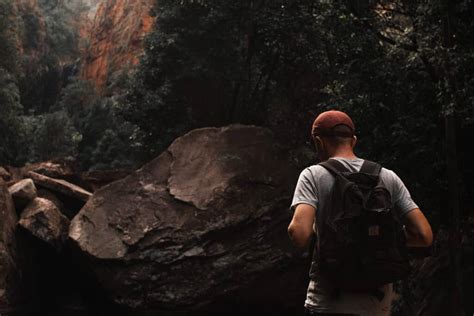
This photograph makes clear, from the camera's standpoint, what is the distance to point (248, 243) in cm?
1260

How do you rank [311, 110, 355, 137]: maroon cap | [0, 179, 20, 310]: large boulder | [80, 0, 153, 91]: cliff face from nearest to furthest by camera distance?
[311, 110, 355, 137]: maroon cap < [0, 179, 20, 310]: large boulder < [80, 0, 153, 91]: cliff face

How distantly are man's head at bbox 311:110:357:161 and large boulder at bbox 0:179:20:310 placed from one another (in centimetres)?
1131

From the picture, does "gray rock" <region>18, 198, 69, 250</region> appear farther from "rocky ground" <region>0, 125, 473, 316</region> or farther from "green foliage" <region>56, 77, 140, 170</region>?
"green foliage" <region>56, 77, 140, 170</region>

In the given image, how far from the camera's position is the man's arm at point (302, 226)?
263 centimetres

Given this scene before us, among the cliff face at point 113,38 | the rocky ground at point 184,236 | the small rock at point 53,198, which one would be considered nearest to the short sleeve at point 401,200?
the rocky ground at point 184,236

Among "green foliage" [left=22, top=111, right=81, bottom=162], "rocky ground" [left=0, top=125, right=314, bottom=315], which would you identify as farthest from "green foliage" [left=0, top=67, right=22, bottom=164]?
"rocky ground" [left=0, top=125, right=314, bottom=315]

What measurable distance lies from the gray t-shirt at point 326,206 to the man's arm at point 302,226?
4 centimetres

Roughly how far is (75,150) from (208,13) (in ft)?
44.7

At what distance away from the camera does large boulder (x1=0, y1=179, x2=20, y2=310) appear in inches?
503

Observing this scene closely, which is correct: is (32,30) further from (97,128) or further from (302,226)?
(302,226)

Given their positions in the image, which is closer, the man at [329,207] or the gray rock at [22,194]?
the man at [329,207]

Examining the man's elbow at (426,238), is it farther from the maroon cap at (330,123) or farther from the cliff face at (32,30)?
the cliff face at (32,30)

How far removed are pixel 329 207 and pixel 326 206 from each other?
0.6 inches

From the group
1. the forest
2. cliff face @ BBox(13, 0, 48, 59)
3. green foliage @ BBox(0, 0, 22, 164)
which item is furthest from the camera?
cliff face @ BBox(13, 0, 48, 59)
